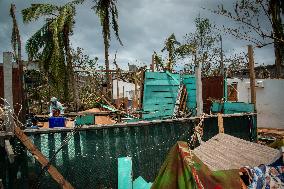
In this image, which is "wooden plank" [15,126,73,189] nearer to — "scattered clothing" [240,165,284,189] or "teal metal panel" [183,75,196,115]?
"scattered clothing" [240,165,284,189]

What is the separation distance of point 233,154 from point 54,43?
666 inches

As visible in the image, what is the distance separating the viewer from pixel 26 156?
706 centimetres

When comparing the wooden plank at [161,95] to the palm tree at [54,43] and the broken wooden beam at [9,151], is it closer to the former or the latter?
the broken wooden beam at [9,151]

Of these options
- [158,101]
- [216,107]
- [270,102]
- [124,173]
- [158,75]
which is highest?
[158,75]

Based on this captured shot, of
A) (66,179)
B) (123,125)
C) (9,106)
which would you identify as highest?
(9,106)

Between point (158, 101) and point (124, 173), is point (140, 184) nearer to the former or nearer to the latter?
point (124, 173)

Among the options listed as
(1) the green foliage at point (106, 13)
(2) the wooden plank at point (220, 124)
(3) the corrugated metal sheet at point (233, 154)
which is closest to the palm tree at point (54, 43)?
(1) the green foliage at point (106, 13)

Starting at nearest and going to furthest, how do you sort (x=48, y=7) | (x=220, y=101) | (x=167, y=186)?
1. (x=167, y=186)
2. (x=220, y=101)
3. (x=48, y=7)

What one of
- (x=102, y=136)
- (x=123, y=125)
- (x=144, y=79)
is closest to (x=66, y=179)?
(x=102, y=136)

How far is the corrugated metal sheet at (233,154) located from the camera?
181 inches

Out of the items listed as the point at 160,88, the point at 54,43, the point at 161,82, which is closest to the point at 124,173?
the point at 160,88

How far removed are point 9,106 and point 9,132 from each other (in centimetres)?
55

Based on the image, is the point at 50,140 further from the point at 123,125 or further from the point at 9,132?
the point at 123,125

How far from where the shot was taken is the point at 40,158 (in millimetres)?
6953
